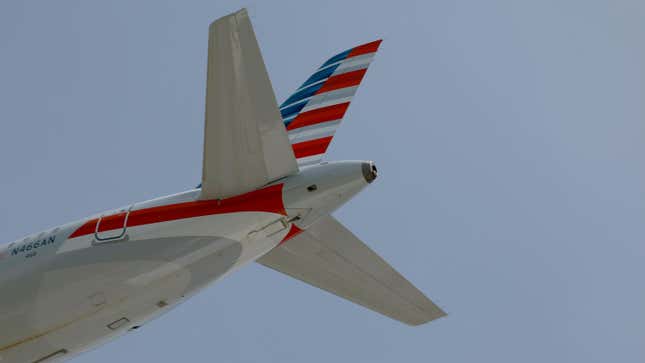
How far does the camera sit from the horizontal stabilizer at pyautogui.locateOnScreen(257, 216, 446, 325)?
17.1m

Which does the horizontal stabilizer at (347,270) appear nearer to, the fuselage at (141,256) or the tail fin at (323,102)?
the fuselage at (141,256)

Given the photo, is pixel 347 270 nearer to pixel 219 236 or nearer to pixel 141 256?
pixel 219 236

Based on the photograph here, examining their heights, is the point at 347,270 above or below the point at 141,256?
below

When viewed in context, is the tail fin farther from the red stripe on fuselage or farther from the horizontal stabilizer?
the horizontal stabilizer

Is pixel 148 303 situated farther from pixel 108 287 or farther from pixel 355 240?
pixel 355 240

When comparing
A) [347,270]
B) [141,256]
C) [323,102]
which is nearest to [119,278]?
[141,256]

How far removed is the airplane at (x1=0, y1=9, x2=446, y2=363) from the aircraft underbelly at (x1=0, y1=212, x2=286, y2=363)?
19 millimetres

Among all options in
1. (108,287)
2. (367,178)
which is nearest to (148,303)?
(108,287)

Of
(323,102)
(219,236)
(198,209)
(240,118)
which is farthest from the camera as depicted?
(323,102)

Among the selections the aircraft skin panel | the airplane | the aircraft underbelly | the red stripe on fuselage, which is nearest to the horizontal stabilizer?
the airplane

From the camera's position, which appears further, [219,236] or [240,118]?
[219,236]

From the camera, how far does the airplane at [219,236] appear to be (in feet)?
46.9

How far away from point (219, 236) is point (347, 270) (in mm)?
3018

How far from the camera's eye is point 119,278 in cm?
1555
